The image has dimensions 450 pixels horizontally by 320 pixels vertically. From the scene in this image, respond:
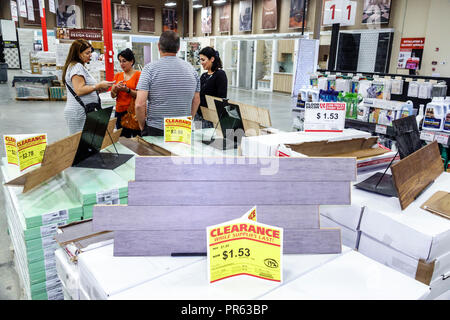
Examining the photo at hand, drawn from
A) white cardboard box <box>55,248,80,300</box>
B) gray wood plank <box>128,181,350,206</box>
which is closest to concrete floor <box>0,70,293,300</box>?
white cardboard box <box>55,248,80,300</box>

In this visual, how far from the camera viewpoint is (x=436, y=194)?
157cm

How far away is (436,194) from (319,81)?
Result: 148 inches

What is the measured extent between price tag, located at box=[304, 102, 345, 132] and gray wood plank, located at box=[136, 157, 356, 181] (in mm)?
908

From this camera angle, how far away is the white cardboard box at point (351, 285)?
101 centimetres

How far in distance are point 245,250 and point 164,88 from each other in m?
2.07

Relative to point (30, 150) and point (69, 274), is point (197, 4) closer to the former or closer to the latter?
point (30, 150)

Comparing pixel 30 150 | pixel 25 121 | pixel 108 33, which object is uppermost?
pixel 108 33

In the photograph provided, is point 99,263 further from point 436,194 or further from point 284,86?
point 284,86

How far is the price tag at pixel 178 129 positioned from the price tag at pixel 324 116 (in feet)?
2.93

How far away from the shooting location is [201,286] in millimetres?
1041

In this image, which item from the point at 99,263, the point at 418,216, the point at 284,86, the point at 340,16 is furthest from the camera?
the point at 284,86

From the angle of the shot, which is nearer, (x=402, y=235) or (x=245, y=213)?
(x=245, y=213)

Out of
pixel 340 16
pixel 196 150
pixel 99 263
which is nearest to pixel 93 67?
pixel 340 16

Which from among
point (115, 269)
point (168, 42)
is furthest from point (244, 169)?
point (168, 42)
